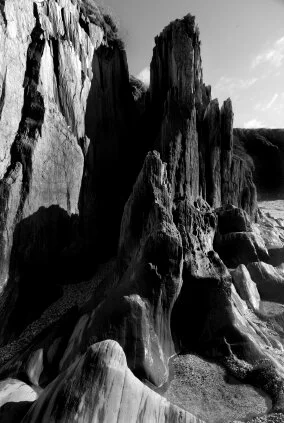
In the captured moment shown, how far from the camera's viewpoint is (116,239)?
19828 mm

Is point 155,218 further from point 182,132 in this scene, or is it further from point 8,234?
point 182,132

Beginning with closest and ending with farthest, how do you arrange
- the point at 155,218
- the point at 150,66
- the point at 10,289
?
1. the point at 155,218
2. the point at 10,289
3. the point at 150,66

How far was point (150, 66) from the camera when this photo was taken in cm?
2502

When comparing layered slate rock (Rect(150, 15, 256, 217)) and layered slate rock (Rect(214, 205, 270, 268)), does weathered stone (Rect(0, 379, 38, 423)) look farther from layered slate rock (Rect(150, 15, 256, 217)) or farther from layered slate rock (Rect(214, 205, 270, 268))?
layered slate rock (Rect(214, 205, 270, 268))

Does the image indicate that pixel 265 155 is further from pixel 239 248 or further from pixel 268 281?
pixel 268 281

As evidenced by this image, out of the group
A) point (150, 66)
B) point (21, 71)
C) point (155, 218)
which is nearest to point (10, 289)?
point (155, 218)

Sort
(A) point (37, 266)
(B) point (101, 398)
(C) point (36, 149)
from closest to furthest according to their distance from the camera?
(B) point (101, 398)
(A) point (37, 266)
(C) point (36, 149)

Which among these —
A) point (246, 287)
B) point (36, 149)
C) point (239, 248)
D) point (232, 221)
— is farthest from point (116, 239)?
point (246, 287)

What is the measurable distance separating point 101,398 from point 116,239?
42.5ft

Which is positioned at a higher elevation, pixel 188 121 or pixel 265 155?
pixel 265 155

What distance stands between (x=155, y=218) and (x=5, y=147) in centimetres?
713

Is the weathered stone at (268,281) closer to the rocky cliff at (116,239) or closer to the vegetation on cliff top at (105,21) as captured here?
the rocky cliff at (116,239)

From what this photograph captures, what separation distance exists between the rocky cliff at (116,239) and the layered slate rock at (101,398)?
0.09ft

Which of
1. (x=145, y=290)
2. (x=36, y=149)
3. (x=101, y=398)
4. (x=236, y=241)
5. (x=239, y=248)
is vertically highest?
(x=36, y=149)
